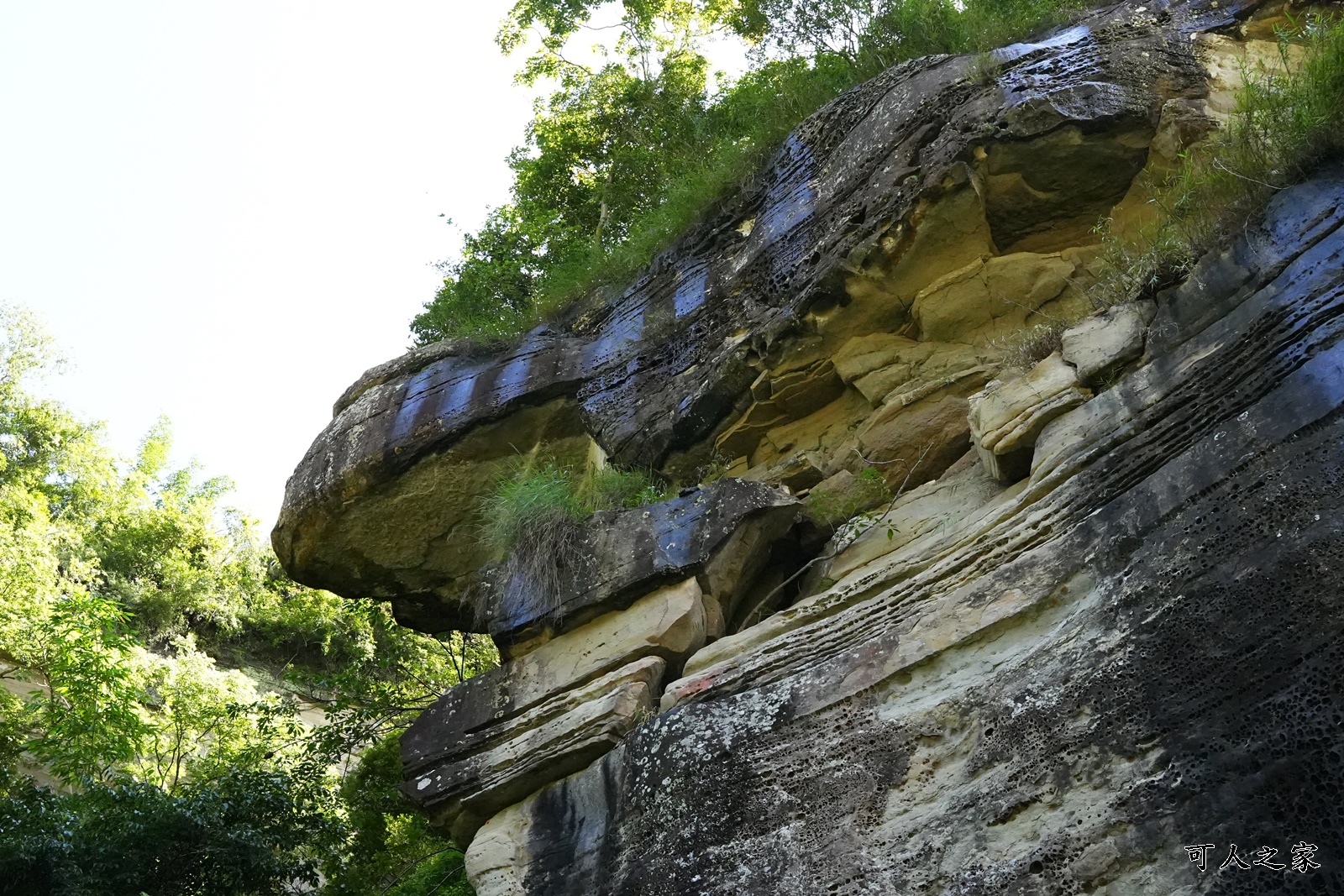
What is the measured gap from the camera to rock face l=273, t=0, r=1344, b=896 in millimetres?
4832

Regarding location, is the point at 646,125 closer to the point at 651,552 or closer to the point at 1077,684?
the point at 651,552

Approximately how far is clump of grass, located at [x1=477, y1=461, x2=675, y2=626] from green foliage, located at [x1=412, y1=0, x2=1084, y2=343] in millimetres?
2510

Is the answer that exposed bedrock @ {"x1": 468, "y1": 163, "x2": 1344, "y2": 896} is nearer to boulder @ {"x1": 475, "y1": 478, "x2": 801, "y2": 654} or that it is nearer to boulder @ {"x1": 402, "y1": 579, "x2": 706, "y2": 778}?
boulder @ {"x1": 402, "y1": 579, "x2": 706, "y2": 778}

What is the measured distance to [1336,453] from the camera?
485 centimetres

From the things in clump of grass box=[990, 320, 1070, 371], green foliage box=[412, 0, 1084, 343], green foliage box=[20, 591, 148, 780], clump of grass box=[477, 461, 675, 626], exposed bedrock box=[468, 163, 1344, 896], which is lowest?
exposed bedrock box=[468, 163, 1344, 896]

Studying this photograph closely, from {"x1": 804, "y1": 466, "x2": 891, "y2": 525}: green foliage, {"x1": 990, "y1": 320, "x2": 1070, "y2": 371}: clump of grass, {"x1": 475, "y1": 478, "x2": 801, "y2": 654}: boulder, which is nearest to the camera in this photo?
{"x1": 990, "y1": 320, "x2": 1070, "y2": 371}: clump of grass

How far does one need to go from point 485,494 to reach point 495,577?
5.69ft

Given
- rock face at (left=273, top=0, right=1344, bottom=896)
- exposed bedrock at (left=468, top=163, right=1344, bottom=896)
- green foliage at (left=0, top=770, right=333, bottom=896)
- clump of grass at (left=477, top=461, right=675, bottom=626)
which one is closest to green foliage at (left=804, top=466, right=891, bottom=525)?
→ rock face at (left=273, top=0, right=1344, bottom=896)

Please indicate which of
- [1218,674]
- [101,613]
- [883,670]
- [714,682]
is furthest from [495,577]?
[1218,674]

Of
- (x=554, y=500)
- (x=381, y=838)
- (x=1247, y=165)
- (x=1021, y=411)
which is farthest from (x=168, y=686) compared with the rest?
(x=1247, y=165)

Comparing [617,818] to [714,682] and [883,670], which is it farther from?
[883,670]

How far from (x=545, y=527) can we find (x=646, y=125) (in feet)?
27.0

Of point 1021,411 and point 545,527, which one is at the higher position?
point 545,527

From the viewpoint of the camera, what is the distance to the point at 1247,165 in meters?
6.50
